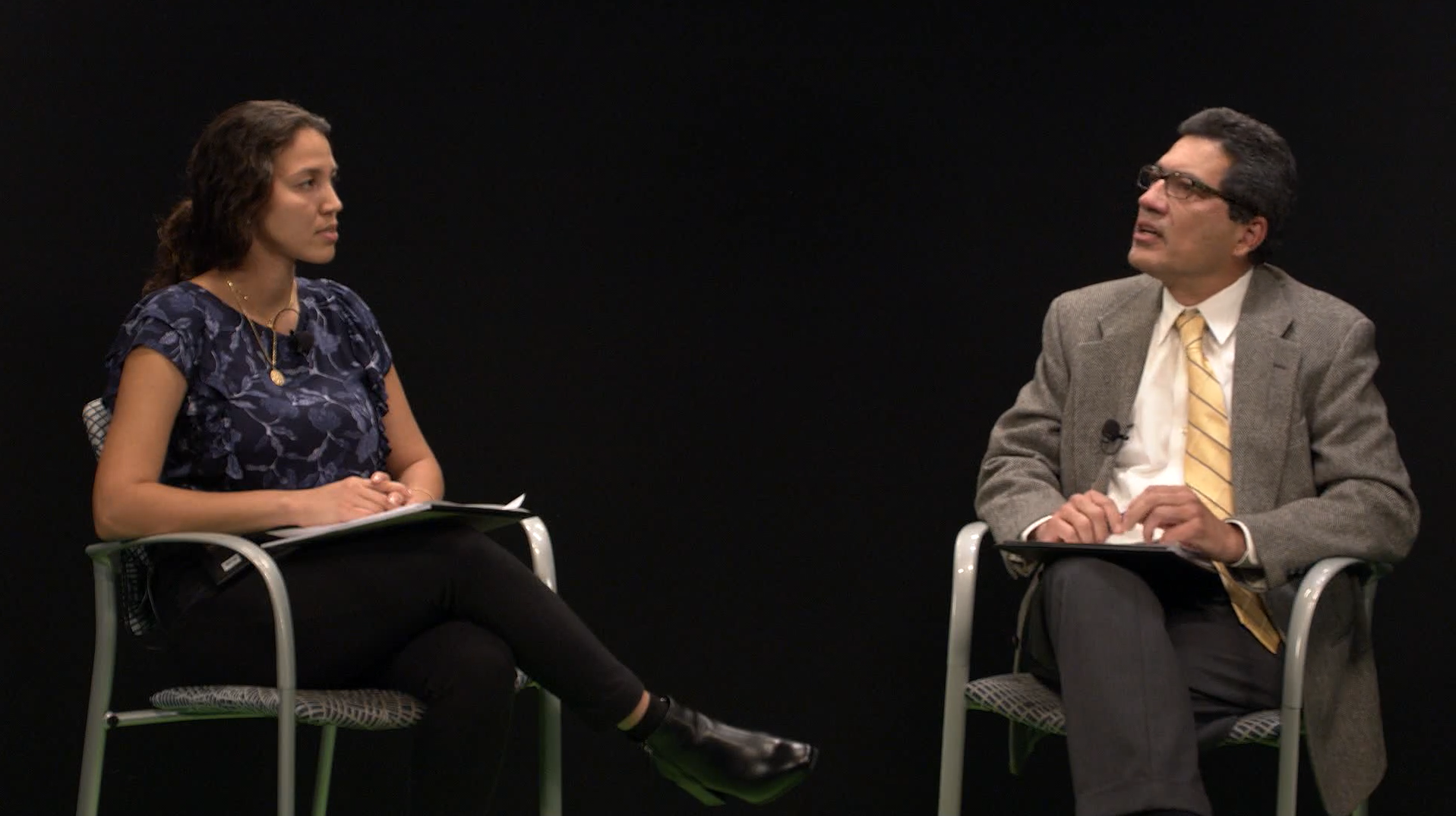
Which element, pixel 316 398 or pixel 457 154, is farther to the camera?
pixel 457 154

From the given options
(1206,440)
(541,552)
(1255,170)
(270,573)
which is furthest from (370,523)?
(1255,170)

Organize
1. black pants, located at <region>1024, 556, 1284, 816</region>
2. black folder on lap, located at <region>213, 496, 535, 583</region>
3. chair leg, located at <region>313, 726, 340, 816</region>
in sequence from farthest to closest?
chair leg, located at <region>313, 726, 340, 816</region> → black folder on lap, located at <region>213, 496, 535, 583</region> → black pants, located at <region>1024, 556, 1284, 816</region>

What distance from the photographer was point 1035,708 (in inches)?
95.2

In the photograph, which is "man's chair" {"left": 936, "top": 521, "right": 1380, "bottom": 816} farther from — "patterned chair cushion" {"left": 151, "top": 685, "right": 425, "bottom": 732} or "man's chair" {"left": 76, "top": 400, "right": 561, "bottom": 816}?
"patterned chair cushion" {"left": 151, "top": 685, "right": 425, "bottom": 732}

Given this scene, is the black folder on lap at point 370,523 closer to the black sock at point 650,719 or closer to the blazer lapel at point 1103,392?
the black sock at point 650,719

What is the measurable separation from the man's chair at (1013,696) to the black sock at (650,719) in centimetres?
41

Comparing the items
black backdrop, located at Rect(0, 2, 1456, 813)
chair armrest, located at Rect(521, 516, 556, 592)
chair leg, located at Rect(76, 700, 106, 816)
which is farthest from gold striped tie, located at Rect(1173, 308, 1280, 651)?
chair leg, located at Rect(76, 700, 106, 816)

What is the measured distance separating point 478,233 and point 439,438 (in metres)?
0.41

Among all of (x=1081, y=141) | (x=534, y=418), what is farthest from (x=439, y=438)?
(x=1081, y=141)

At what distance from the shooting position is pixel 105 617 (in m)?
2.38

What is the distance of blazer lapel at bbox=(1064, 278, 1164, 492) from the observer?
270 centimetres

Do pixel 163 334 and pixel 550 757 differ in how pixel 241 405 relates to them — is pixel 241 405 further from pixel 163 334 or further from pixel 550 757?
pixel 550 757

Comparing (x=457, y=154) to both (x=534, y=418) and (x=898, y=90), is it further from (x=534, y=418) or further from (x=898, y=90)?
(x=898, y=90)

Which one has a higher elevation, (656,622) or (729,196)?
(729,196)
